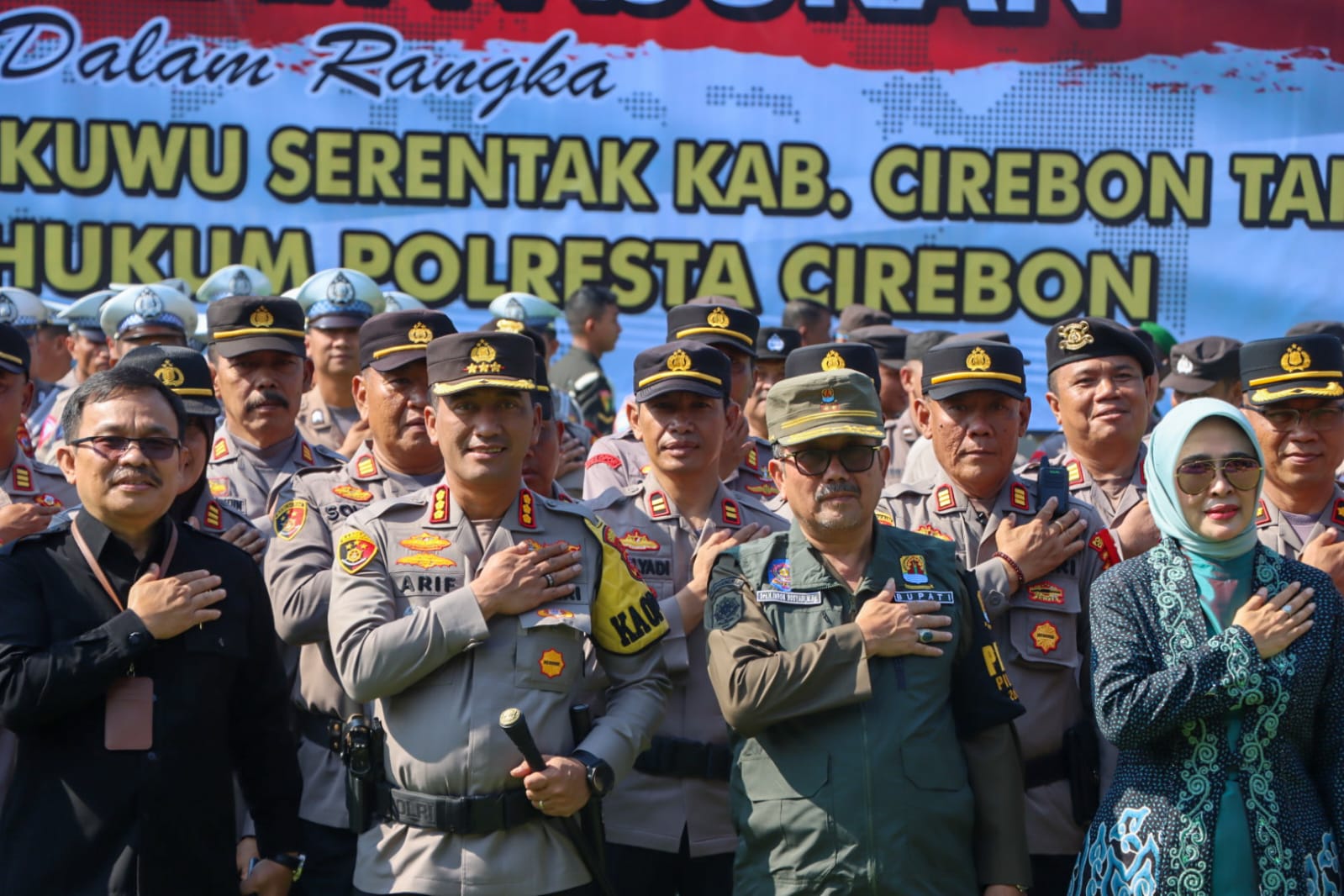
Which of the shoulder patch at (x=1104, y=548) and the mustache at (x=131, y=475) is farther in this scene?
the shoulder patch at (x=1104, y=548)

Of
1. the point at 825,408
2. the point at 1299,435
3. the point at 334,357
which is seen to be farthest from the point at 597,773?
the point at 334,357

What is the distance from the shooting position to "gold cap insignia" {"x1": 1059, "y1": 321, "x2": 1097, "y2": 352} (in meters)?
5.11

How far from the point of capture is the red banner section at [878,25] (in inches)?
402

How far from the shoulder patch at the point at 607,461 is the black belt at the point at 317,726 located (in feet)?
4.92

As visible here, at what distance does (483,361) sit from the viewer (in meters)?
4.02

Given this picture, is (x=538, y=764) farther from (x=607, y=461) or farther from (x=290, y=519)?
(x=607, y=461)

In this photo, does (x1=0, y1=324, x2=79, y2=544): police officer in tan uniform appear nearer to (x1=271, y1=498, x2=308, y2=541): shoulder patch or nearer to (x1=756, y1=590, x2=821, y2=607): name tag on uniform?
(x1=271, y1=498, x2=308, y2=541): shoulder patch

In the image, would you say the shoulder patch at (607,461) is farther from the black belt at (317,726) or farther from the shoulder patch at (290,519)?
the black belt at (317,726)

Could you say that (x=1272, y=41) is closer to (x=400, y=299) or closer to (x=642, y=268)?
(x=642, y=268)

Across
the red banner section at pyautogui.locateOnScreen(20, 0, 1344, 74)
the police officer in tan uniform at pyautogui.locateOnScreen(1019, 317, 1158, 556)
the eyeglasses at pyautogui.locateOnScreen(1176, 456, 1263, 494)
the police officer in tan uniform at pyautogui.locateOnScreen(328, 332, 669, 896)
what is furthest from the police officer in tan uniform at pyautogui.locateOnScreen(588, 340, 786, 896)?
the red banner section at pyautogui.locateOnScreen(20, 0, 1344, 74)

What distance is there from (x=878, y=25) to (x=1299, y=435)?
6046 millimetres

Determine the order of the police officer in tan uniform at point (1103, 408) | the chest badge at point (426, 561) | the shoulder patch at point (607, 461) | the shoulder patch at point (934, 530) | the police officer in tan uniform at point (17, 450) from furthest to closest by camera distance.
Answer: the shoulder patch at point (607, 461), the police officer in tan uniform at point (17, 450), the police officer in tan uniform at point (1103, 408), the shoulder patch at point (934, 530), the chest badge at point (426, 561)

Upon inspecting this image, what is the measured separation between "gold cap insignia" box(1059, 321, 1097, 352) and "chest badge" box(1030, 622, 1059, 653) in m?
1.05

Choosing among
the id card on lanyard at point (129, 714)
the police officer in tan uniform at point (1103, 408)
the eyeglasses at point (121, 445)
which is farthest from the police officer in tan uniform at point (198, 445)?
the police officer in tan uniform at point (1103, 408)
